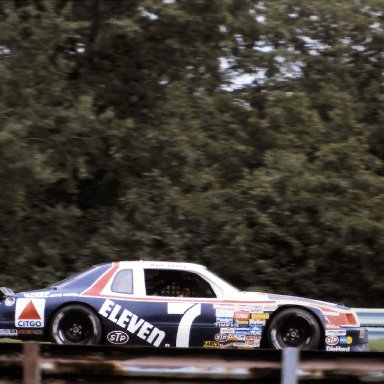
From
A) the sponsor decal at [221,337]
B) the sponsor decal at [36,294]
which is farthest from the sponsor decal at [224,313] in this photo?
the sponsor decal at [36,294]

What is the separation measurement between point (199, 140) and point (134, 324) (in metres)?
11.0

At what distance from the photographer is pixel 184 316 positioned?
10727 millimetres

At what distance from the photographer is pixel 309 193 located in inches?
774

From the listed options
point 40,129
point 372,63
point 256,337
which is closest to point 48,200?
point 40,129

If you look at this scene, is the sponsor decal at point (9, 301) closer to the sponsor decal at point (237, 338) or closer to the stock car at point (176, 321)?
the stock car at point (176, 321)

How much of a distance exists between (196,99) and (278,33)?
3.17 metres

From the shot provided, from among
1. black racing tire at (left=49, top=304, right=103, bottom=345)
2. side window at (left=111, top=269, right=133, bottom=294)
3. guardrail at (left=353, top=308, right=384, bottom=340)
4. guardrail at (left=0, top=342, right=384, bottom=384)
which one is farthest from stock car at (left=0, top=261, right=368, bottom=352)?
guardrail at (left=0, top=342, right=384, bottom=384)

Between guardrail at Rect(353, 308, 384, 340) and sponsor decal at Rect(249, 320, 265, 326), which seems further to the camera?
guardrail at Rect(353, 308, 384, 340)

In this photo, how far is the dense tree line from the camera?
19562mm

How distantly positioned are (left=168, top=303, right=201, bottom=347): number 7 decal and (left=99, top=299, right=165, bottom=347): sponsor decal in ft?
0.72

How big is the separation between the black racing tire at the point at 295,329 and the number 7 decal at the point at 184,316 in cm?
94

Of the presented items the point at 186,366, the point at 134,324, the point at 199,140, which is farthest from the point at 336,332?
the point at 199,140

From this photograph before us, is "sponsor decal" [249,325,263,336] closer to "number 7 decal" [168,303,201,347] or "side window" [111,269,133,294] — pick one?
"number 7 decal" [168,303,201,347]

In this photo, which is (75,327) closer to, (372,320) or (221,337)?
(221,337)
